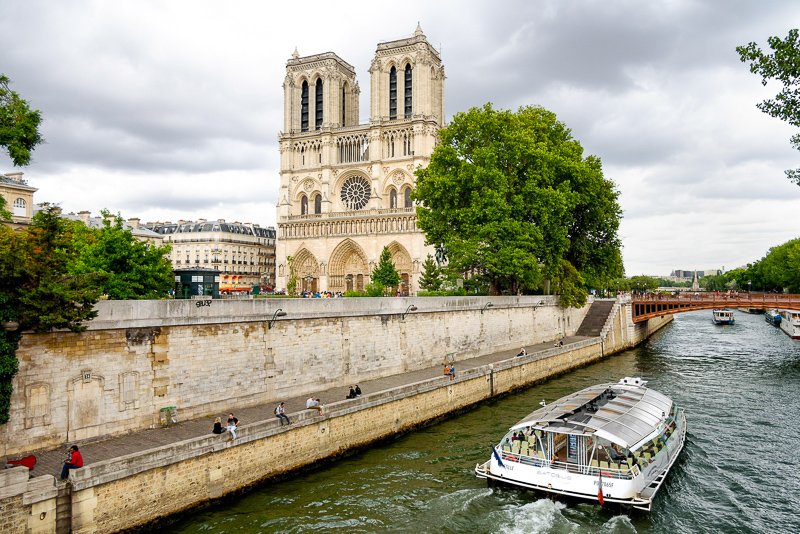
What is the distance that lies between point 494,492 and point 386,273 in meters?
46.9

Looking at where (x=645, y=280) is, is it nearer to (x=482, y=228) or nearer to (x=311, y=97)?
(x=311, y=97)

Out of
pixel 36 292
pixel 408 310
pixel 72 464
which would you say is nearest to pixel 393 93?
pixel 408 310

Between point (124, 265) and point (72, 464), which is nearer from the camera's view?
point (72, 464)

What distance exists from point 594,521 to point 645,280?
12566 centimetres

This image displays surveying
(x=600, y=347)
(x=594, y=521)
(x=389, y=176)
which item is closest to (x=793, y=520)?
(x=594, y=521)

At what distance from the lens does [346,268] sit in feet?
237

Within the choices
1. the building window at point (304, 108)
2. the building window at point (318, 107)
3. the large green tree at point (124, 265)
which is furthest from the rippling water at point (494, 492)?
the building window at point (304, 108)

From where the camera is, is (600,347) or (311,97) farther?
(311,97)

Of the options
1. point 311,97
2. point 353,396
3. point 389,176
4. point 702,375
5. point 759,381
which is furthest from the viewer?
point 311,97

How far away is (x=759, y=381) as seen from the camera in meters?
29.9

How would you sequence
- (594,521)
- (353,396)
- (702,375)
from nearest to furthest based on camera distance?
(594,521)
(353,396)
(702,375)

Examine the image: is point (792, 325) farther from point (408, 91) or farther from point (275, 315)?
point (275, 315)

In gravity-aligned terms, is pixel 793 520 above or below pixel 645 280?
below

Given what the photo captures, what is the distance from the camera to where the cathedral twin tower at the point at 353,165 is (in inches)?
2677
